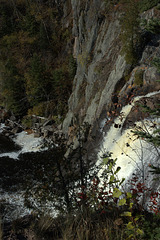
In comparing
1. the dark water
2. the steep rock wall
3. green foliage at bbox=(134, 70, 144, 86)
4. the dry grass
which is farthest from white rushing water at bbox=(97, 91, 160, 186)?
the dark water

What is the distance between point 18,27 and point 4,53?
29.3ft

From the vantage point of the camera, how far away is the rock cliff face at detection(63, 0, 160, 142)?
34.4 feet

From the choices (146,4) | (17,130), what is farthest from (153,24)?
(17,130)

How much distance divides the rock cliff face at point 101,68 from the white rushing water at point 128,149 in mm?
1660

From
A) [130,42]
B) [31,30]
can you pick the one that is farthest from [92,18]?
[31,30]

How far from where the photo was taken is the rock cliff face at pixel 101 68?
1050 cm

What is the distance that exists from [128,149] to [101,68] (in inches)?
357

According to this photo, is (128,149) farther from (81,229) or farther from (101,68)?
(101,68)

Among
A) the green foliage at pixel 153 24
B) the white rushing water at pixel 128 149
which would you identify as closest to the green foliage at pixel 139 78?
→ the white rushing water at pixel 128 149

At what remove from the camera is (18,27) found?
41.8 metres

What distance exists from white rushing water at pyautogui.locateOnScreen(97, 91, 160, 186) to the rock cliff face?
1.66m

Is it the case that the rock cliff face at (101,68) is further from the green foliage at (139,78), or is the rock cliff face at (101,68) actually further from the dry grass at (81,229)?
the dry grass at (81,229)

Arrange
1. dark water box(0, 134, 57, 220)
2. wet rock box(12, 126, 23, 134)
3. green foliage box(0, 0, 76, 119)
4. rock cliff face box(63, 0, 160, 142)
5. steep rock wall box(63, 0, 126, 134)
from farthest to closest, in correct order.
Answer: green foliage box(0, 0, 76, 119)
wet rock box(12, 126, 23, 134)
steep rock wall box(63, 0, 126, 134)
rock cliff face box(63, 0, 160, 142)
dark water box(0, 134, 57, 220)

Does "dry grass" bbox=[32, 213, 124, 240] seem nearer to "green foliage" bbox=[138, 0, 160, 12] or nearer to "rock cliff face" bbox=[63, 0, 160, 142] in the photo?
"rock cliff face" bbox=[63, 0, 160, 142]
